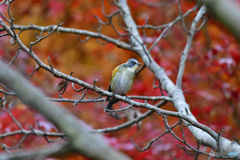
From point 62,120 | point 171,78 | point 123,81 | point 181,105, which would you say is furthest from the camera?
point 171,78

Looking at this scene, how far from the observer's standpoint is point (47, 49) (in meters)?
7.90

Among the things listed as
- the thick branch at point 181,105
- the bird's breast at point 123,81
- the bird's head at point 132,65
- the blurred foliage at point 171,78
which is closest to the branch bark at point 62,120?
the thick branch at point 181,105

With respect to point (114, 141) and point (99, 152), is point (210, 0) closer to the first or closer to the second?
point (99, 152)

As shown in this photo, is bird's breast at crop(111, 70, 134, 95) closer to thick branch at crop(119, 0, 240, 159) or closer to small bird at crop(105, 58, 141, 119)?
small bird at crop(105, 58, 141, 119)

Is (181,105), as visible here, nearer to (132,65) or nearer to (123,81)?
(123,81)

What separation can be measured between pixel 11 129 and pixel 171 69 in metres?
3.15

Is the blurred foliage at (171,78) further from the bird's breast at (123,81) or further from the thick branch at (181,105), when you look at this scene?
the bird's breast at (123,81)

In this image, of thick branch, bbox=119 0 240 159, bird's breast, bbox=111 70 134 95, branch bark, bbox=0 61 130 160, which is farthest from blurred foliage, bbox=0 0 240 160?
branch bark, bbox=0 61 130 160

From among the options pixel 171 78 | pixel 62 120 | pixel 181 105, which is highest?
pixel 171 78

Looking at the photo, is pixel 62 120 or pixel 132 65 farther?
pixel 132 65

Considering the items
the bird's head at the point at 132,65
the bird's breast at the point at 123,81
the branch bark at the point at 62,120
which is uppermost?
the bird's head at the point at 132,65

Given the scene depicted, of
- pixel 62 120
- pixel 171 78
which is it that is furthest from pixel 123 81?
pixel 62 120

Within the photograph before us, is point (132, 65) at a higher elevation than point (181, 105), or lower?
higher

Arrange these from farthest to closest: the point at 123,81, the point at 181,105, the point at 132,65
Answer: the point at 132,65 < the point at 123,81 < the point at 181,105
